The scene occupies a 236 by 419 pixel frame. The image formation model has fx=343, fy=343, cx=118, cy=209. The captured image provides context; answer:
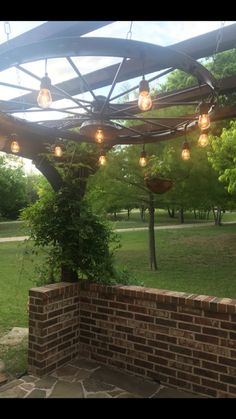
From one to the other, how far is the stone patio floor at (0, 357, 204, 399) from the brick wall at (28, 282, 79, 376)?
141 millimetres

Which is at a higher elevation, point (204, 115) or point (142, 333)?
point (204, 115)

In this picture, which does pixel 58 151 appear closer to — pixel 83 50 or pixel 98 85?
pixel 98 85

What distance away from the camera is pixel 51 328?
376 cm

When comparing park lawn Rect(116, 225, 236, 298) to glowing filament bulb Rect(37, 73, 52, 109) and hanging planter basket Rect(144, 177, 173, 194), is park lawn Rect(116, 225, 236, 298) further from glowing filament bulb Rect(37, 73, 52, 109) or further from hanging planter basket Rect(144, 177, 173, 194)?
glowing filament bulb Rect(37, 73, 52, 109)

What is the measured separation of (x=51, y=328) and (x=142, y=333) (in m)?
1.00

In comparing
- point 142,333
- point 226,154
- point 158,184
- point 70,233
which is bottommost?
Answer: point 142,333

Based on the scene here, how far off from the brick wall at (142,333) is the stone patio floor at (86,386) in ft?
0.33

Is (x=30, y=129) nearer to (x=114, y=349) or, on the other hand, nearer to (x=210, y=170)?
(x=114, y=349)

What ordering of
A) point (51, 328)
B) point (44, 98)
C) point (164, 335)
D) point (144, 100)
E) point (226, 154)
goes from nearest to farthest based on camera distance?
point (44, 98) < point (144, 100) < point (164, 335) < point (51, 328) < point (226, 154)

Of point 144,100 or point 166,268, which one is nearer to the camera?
point 144,100

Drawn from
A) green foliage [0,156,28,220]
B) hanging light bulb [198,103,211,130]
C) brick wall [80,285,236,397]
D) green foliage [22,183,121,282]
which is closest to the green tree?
green foliage [22,183,121,282]

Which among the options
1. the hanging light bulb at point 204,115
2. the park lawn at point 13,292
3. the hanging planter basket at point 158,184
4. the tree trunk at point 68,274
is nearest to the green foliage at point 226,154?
the hanging planter basket at point 158,184

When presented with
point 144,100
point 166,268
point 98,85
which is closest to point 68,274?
point 98,85
